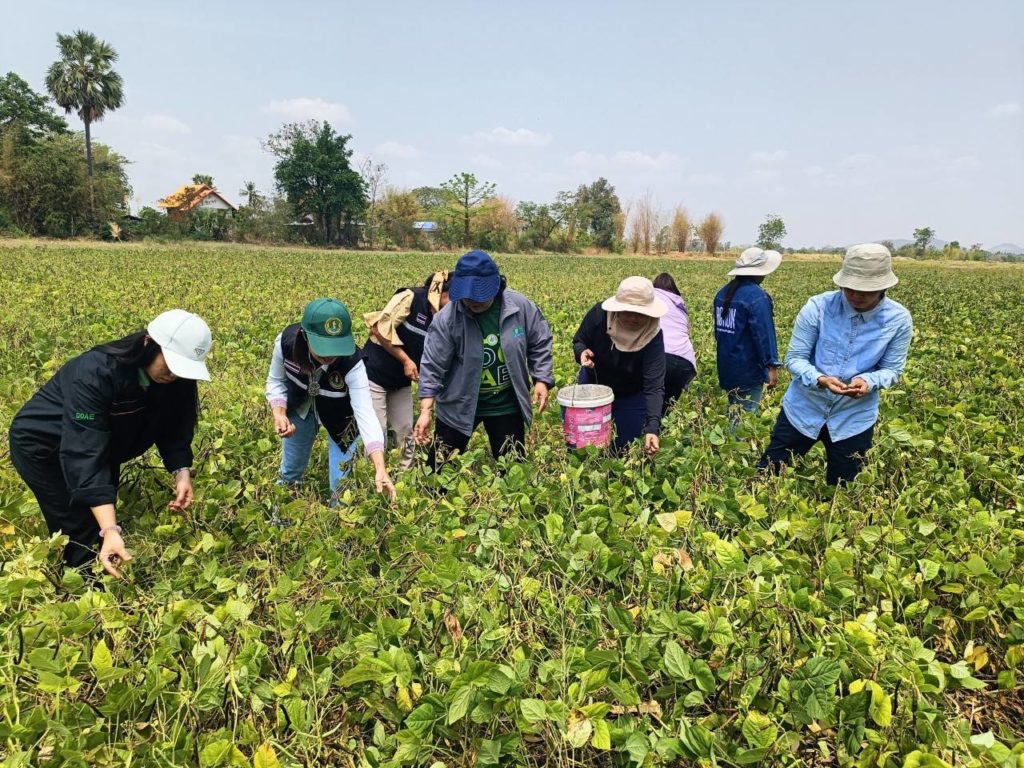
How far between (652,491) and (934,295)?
52.6ft

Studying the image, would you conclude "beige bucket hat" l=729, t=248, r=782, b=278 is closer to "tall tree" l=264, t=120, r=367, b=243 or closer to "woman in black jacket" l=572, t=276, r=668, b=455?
"woman in black jacket" l=572, t=276, r=668, b=455

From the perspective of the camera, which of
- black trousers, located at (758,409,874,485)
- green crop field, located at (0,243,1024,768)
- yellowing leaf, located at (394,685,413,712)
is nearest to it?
green crop field, located at (0,243,1024,768)

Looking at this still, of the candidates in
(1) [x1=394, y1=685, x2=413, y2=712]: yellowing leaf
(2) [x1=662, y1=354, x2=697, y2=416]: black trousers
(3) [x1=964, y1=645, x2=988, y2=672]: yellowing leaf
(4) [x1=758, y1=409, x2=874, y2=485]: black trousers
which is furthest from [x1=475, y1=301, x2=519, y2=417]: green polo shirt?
(3) [x1=964, y1=645, x2=988, y2=672]: yellowing leaf

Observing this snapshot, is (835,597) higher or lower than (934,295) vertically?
lower

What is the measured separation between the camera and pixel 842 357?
3051 millimetres

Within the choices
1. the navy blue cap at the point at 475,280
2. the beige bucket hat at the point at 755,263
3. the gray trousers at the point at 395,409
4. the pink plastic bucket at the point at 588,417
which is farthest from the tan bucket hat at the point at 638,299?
the gray trousers at the point at 395,409

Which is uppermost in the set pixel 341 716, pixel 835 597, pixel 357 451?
pixel 357 451

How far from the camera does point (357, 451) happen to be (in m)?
3.14

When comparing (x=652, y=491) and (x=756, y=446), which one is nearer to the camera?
(x=652, y=491)

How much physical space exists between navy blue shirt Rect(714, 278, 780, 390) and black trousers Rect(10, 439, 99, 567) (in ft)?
12.0

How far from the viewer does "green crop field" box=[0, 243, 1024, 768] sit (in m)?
1.61

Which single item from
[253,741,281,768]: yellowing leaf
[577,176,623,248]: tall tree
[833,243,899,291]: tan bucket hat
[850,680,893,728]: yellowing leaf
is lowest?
[253,741,281,768]: yellowing leaf

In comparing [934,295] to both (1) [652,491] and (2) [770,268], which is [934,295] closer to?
(2) [770,268]

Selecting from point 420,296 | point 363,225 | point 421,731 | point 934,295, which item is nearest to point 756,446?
point 420,296
